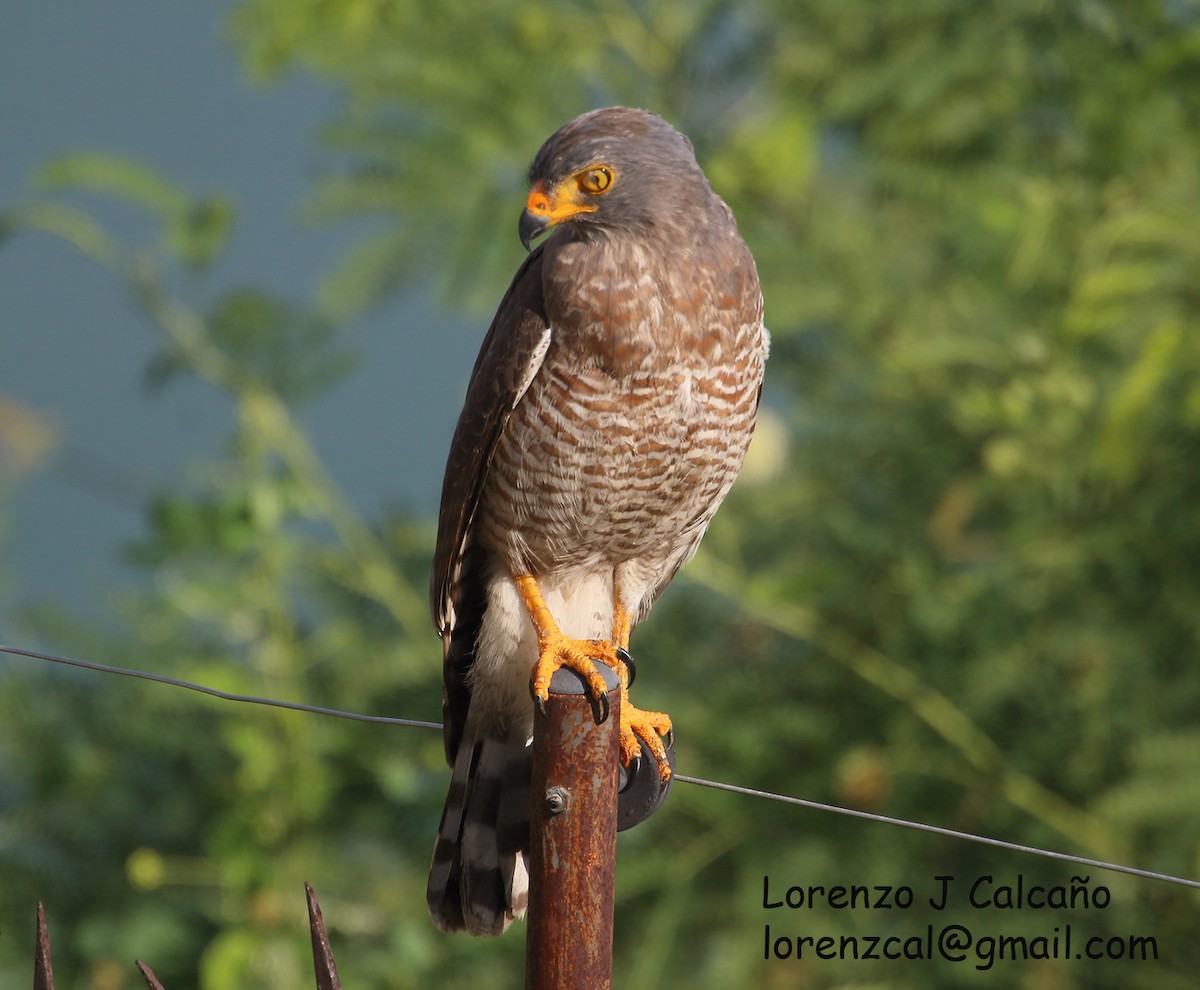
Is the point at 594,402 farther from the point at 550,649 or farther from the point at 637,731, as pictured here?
the point at 637,731

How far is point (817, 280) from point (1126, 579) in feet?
4.05

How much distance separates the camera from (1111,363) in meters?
4.47

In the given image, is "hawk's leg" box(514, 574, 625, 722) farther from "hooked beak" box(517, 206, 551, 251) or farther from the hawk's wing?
"hooked beak" box(517, 206, 551, 251)

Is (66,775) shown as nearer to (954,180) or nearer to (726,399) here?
(726,399)

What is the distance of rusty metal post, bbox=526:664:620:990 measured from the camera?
1845 mm

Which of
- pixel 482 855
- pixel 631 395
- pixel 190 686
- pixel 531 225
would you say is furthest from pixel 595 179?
pixel 482 855

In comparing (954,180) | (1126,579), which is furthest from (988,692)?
(954,180)

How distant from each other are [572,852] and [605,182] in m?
1.14

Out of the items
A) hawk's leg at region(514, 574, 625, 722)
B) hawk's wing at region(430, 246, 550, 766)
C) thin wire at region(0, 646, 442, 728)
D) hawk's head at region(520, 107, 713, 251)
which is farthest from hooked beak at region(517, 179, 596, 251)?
thin wire at region(0, 646, 442, 728)

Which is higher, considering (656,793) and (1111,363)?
(1111,363)

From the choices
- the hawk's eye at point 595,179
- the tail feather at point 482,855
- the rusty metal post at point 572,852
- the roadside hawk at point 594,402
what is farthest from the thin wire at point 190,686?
the hawk's eye at point 595,179

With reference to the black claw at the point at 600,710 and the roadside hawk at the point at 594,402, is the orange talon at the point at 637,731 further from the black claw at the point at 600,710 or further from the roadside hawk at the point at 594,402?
the black claw at the point at 600,710

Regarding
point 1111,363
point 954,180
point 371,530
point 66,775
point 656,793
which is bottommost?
point 656,793

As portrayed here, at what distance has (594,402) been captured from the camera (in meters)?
2.44
